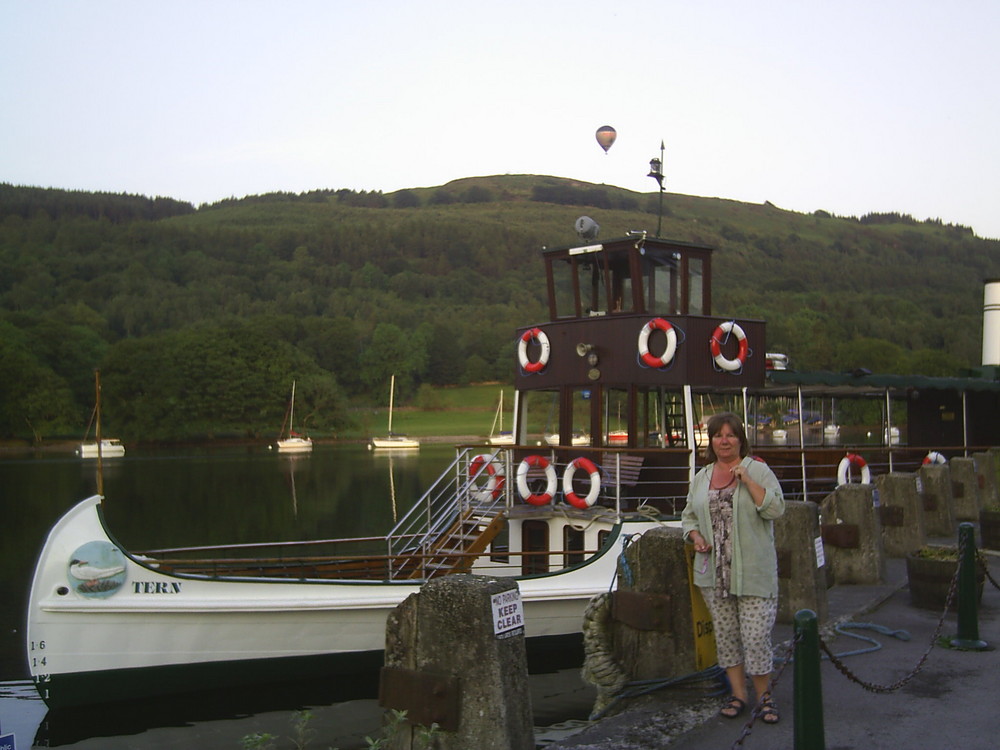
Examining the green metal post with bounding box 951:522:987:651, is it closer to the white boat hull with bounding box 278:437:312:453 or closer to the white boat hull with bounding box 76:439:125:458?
the white boat hull with bounding box 76:439:125:458

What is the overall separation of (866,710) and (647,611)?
1.53 meters

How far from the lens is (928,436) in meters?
22.4

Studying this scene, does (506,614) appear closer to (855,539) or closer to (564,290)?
(855,539)

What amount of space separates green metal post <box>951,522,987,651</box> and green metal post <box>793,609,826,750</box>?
11.3 ft

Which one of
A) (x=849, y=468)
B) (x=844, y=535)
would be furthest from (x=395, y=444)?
(x=844, y=535)

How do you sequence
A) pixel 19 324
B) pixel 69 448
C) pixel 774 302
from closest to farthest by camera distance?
1. pixel 69 448
2. pixel 19 324
3. pixel 774 302

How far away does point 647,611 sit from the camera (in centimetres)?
688

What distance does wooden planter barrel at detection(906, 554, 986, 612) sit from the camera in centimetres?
930

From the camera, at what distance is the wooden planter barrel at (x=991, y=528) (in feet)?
42.6

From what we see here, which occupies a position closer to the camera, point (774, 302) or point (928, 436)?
point (928, 436)

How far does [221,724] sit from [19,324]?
352 ft

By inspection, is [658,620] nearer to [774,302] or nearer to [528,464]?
[528,464]

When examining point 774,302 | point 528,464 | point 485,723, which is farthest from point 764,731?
point 774,302

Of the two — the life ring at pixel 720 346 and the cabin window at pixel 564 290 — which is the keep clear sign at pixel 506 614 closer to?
the life ring at pixel 720 346
